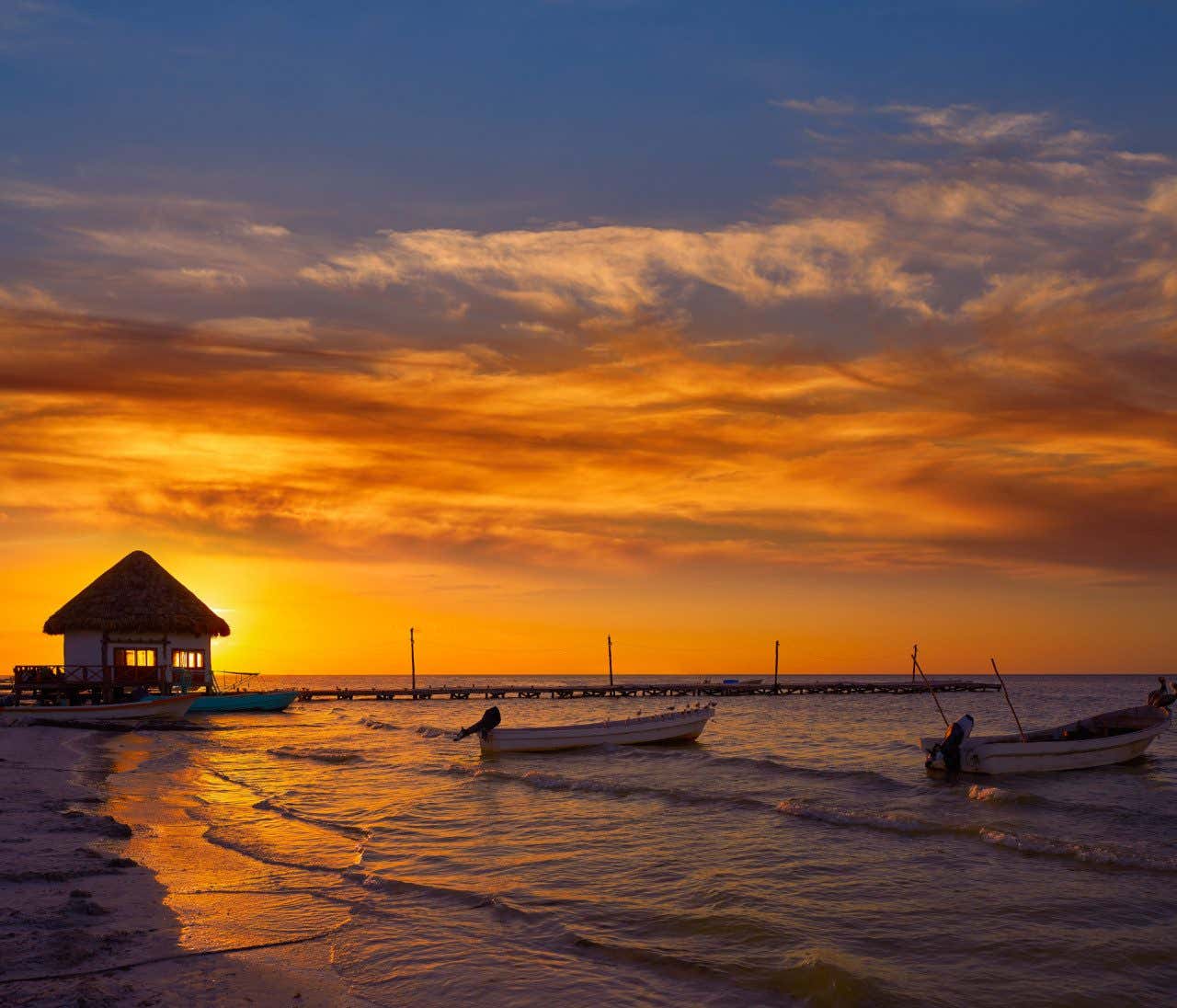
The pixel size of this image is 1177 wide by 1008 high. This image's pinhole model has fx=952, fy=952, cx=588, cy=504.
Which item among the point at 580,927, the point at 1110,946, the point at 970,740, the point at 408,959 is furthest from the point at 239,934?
the point at 970,740

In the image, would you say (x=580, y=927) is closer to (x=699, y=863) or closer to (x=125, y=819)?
(x=699, y=863)

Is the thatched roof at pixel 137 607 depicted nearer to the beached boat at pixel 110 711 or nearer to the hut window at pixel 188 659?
the hut window at pixel 188 659

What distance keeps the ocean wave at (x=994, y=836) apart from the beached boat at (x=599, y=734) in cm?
1466

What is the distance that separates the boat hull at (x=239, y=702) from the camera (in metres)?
56.4

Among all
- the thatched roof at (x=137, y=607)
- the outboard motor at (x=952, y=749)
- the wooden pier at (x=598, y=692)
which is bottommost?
the wooden pier at (x=598, y=692)

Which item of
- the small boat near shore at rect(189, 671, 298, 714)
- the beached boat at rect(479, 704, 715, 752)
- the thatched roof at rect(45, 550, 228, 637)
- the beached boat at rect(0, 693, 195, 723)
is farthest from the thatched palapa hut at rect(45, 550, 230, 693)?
the beached boat at rect(479, 704, 715, 752)

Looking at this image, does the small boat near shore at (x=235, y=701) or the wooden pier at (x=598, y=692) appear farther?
the wooden pier at (x=598, y=692)

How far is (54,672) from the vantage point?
51.5 m

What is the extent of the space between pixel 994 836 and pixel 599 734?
2058 centimetres

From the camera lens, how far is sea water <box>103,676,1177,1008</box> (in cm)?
1046

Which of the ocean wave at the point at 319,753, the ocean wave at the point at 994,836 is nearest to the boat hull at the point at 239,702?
the ocean wave at the point at 319,753

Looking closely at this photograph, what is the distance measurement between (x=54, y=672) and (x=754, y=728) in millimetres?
39302

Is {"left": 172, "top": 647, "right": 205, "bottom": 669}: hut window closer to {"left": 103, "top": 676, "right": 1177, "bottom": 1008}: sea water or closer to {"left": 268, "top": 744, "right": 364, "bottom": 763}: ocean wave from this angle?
{"left": 268, "top": 744, "right": 364, "bottom": 763}: ocean wave

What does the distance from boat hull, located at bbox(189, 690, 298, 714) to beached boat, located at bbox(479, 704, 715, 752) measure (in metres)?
26.0
